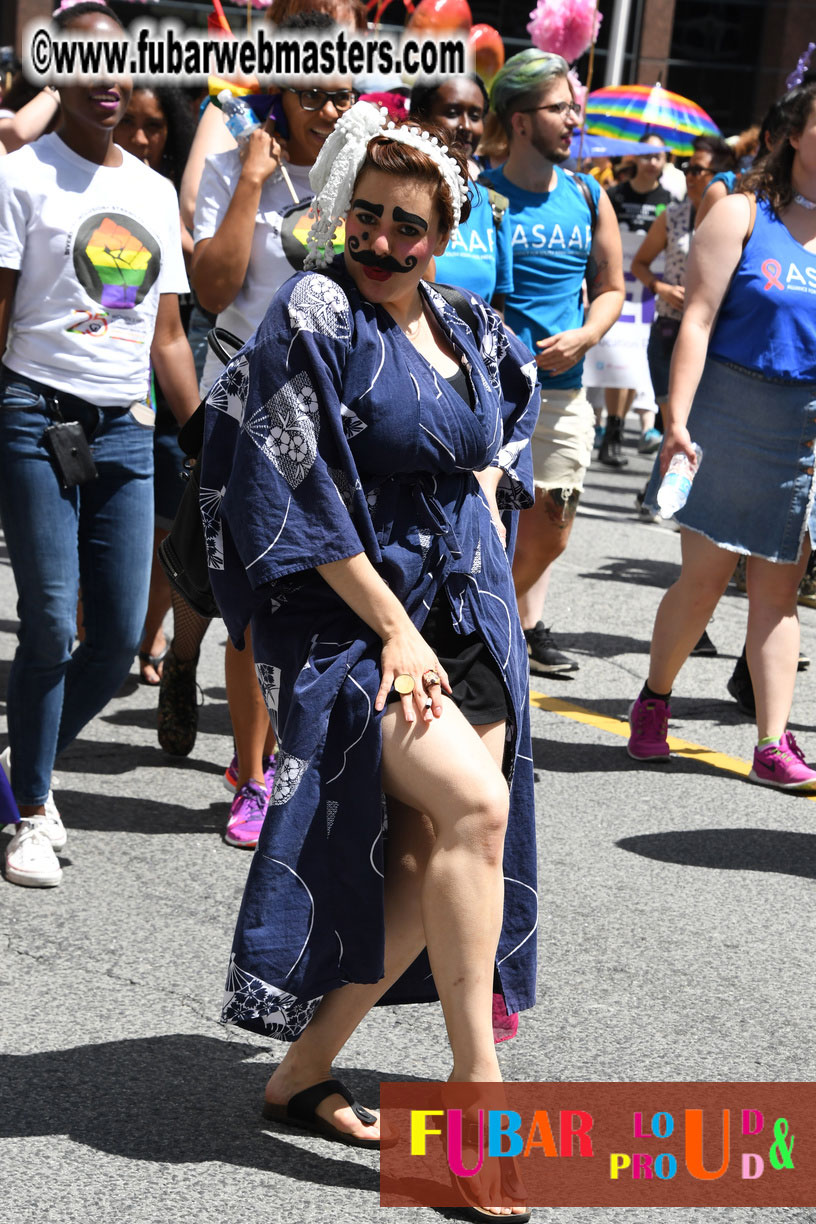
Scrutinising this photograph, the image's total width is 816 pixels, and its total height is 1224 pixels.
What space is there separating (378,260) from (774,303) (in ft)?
8.59

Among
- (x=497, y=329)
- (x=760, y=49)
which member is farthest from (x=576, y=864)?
(x=760, y=49)

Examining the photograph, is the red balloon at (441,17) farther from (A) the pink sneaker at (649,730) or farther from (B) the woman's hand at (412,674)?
(B) the woman's hand at (412,674)

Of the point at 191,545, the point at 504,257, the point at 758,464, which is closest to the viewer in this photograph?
the point at 191,545

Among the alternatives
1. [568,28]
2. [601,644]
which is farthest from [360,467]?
[568,28]

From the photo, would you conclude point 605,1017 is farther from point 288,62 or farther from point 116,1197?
point 288,62

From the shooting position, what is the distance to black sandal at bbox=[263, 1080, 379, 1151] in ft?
10.1

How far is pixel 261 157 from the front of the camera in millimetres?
4527

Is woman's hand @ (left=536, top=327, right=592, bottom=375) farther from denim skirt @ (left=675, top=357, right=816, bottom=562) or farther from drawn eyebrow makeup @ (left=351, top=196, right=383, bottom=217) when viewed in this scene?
drawn eyebrow makeup @ (left=351, top=196, right=383, bottom=217)

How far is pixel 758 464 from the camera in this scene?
5488 millimetres

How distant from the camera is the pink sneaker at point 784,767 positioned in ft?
18.0

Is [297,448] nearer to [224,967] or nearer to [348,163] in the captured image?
[348,163]

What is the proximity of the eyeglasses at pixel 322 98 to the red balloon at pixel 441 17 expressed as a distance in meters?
2.21

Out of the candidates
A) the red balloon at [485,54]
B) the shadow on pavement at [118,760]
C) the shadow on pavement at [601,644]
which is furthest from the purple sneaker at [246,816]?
the red balloon at [485,54]

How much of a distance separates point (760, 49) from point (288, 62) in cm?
3319
